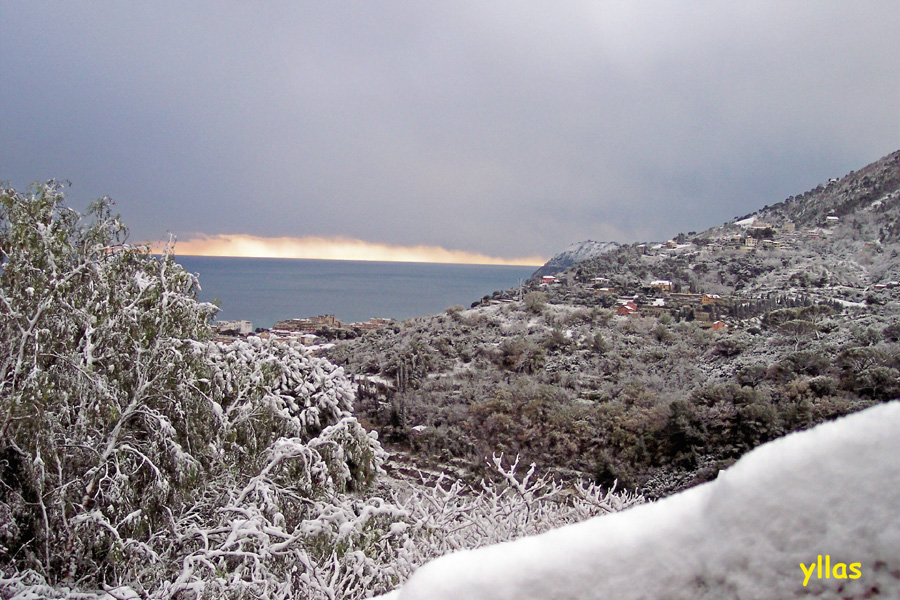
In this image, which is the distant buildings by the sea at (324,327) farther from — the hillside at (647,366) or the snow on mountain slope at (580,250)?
the snow on mountain slope at (580,250)

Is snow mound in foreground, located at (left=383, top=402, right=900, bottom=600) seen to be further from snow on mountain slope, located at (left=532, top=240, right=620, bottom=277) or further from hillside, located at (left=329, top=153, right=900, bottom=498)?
snow on mountain slope, located at (left=532, top=240, right=620, bottom=277)

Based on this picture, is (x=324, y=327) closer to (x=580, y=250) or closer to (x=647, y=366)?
(x=647, y=366)

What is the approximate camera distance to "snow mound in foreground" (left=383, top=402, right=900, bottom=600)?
393 millimetres

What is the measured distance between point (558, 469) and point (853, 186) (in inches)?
1413

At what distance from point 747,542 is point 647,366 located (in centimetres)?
1238

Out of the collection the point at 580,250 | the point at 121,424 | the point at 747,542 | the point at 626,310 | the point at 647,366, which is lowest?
the point at 647,366

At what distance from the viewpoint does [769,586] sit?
0.43 metres

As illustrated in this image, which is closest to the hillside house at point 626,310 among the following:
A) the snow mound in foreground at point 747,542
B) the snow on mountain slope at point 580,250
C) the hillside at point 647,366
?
the hillside at point 647,366

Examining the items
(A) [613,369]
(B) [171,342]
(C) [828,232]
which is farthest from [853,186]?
(B) [171,342]

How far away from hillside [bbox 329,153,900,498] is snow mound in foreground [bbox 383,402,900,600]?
22.7 feet

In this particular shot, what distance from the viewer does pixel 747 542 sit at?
44 centimetres

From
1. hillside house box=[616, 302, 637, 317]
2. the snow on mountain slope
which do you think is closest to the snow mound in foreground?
hillside house box=[616, 302, 637, 317]

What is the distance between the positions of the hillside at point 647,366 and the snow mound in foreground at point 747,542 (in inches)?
273

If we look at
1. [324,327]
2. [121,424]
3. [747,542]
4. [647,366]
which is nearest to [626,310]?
[647,366]
